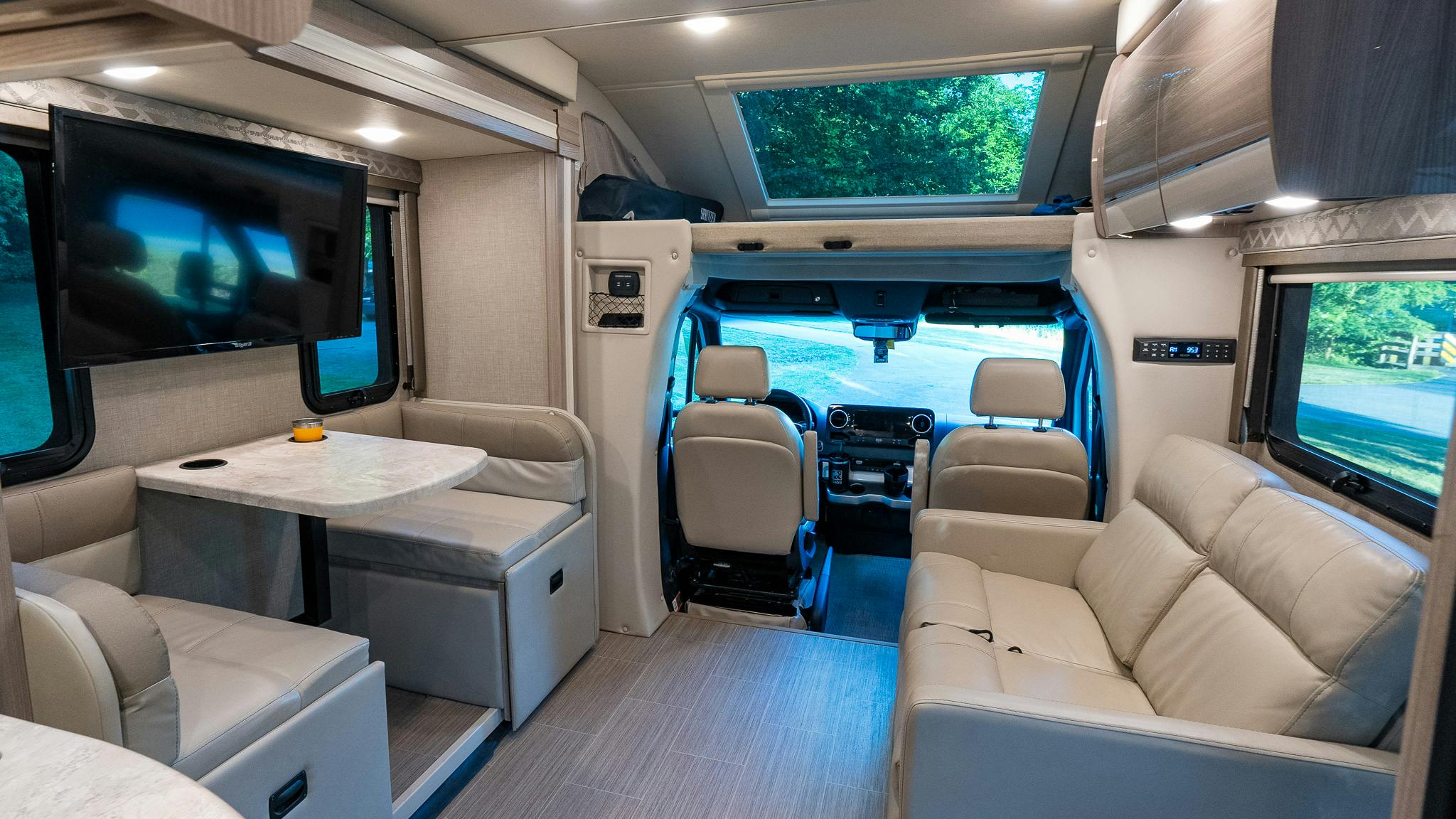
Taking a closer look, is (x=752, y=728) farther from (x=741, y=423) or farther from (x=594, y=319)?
(x=594, y=319)

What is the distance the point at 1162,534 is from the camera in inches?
83.0

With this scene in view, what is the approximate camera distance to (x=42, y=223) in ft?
6.26

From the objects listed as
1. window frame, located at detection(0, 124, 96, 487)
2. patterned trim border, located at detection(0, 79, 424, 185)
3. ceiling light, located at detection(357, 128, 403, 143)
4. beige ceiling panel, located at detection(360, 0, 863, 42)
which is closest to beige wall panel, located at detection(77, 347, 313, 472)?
window frame, located at detection(0, 124, 96, 487)

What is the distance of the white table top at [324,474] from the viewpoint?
174 cm

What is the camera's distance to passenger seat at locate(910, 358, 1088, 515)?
2738 mm

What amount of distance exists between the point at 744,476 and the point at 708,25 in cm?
171

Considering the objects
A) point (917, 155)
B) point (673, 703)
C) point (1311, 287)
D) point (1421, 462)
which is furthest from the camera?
point (917, 155)

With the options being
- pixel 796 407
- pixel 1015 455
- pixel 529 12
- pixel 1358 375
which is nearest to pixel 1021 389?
pixel 1015 455

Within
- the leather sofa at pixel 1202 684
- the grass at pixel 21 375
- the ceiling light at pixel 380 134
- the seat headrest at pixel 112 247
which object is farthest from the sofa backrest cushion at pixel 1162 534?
the grass at pixel 21 375

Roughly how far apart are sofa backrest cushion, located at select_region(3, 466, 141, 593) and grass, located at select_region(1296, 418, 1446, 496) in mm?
3146

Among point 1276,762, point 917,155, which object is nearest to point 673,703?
point 1276,762

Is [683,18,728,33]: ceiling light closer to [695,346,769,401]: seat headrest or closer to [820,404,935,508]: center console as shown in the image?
[695,346,769,401]: seat headrest

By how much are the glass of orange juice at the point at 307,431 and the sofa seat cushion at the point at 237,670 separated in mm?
598

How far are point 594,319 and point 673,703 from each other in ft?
5.06
